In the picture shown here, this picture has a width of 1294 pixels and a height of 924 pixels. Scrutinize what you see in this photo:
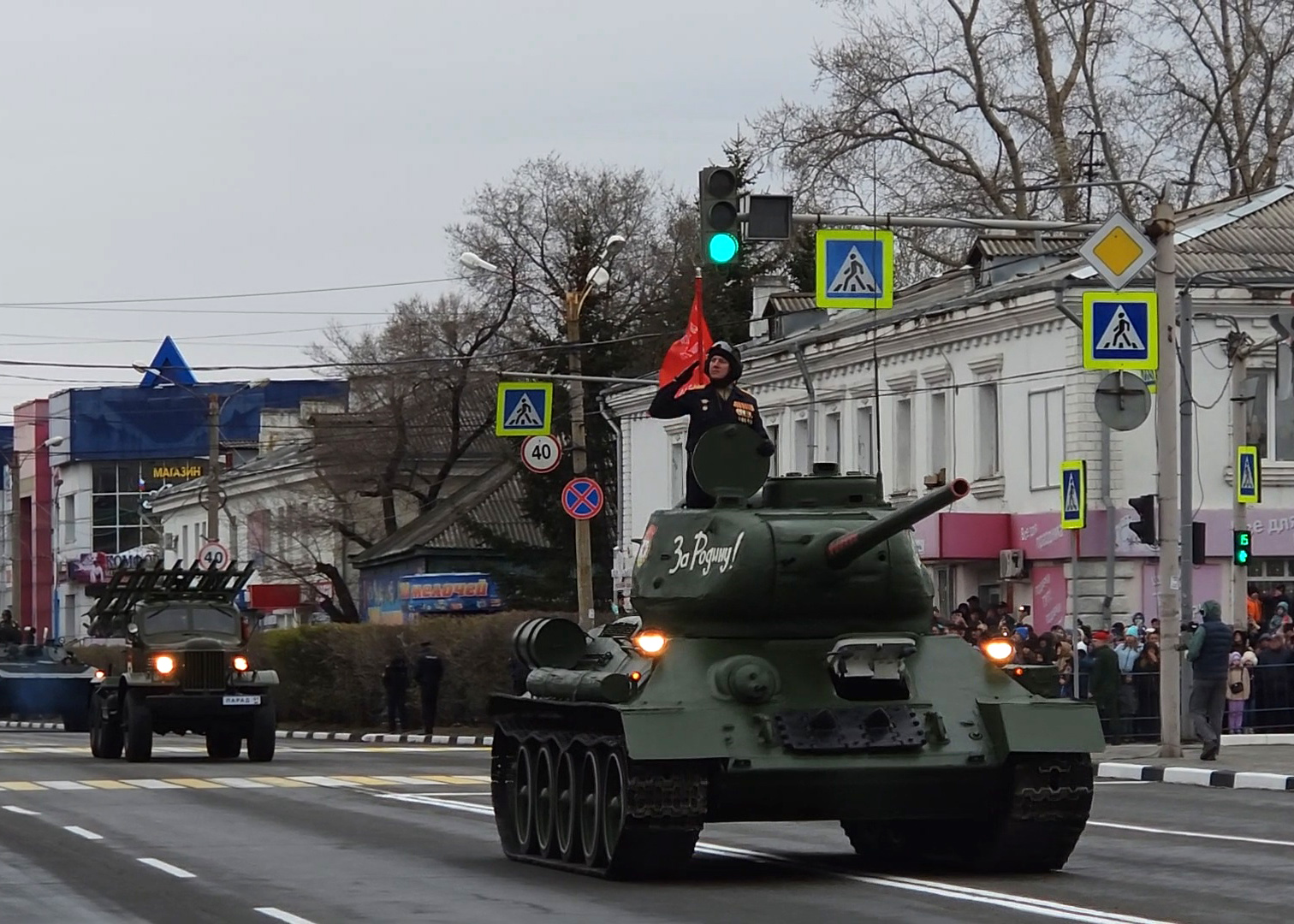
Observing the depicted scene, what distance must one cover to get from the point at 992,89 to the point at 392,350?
19.9 meters

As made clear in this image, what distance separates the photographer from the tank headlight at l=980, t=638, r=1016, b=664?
14.9 m

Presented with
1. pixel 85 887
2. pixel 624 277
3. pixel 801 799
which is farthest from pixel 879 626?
pixel 624 277

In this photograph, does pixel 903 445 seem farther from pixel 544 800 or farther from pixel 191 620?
pixel 544 800

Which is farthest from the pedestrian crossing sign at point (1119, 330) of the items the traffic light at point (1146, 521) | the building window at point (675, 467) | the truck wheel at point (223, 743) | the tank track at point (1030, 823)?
the building window at point (675, 467)

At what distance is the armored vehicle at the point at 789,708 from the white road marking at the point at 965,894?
38 centimetres

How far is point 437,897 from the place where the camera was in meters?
13.6

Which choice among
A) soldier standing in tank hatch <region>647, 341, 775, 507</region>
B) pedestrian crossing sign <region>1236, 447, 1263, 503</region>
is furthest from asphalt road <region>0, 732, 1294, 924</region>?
pedestrian crossing sign <region>1236, 447, 1263, 503</region>

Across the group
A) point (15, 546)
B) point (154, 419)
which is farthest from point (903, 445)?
point (154, 419)

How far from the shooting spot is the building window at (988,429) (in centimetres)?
4462

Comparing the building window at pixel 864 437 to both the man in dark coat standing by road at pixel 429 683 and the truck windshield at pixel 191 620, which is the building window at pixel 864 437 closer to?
the man in dark coat standing by road at pixel 429 683

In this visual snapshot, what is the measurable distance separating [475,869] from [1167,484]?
12.5 metres

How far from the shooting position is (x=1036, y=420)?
141 feet

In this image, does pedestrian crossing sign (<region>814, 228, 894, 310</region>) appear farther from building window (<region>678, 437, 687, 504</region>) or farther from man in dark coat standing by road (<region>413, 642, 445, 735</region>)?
building window (<region>678, 437, 687, 504</region>)

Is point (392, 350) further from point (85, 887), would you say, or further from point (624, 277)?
point (85, 887)
